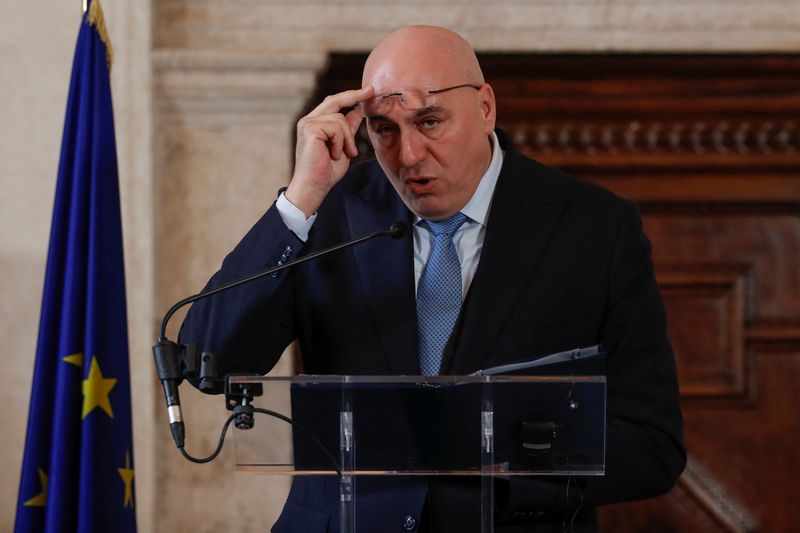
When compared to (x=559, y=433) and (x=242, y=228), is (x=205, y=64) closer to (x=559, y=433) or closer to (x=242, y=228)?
(x=242, y=228)

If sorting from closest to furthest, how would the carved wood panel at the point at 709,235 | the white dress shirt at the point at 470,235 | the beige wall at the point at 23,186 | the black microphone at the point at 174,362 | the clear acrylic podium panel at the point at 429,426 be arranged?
the clear acrylic podium panel at the point at 429,426 → the black microphone at the point at 174,362 → the white dress shirt at the point at 470,235 → the beige wall at the point at 23,186 → the carved wood panel at the point at 709,235

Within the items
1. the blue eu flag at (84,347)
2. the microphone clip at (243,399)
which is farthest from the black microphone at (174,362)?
the blue eu flag at (84,347)

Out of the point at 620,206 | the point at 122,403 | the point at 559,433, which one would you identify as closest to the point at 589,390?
the point at 559,433

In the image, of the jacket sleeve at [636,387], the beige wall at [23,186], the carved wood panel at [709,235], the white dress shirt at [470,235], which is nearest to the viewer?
the jacket sleeve at [636,387]

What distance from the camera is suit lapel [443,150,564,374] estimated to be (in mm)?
2406

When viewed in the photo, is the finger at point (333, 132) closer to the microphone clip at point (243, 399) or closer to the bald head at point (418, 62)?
the bald head at point (418, 62)

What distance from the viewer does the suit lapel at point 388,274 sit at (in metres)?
2.43

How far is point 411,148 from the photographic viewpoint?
95.8 inches

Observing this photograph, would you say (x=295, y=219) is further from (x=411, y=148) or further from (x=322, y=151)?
(x=411, y=148)

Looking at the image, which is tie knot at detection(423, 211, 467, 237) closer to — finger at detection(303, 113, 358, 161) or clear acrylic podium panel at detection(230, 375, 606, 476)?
finger at detection(303, 113, 358, 161)

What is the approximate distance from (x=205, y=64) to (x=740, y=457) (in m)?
2.21

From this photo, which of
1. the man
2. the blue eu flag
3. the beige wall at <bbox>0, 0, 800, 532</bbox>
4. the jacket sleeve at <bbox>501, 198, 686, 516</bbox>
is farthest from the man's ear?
the beige wall at <bbox>0, 0, 800, 532</bbox>

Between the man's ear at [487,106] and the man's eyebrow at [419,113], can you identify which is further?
the man's ear at [487,106]

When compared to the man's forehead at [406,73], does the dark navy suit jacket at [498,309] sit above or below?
below
